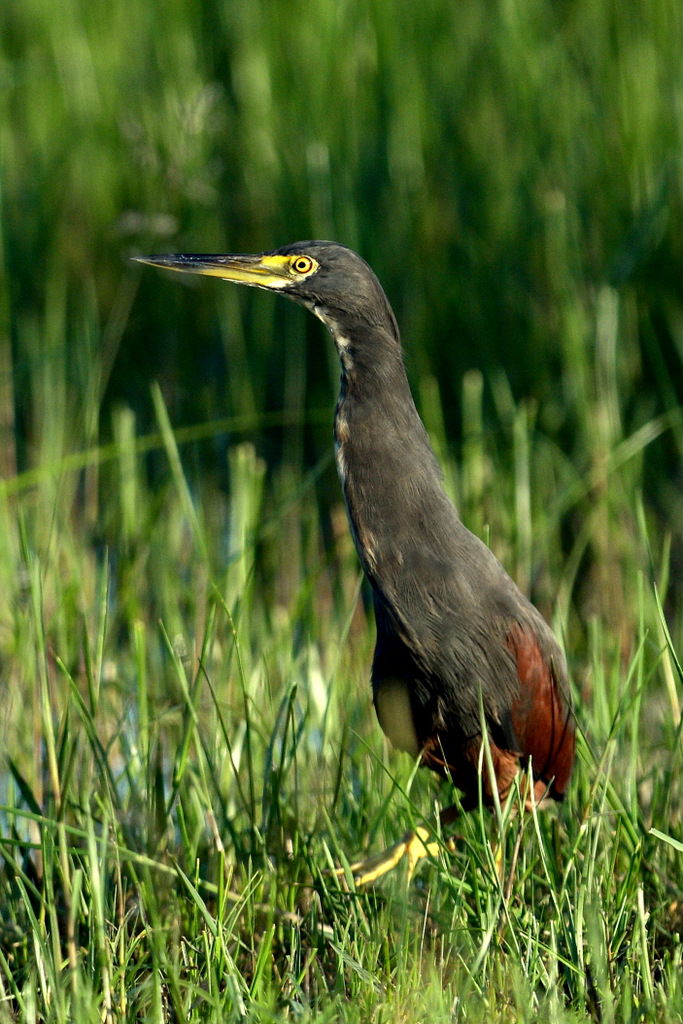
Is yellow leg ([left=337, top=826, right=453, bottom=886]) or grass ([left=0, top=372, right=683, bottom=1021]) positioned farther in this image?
yellow leg ([left=337, top=826, right=453, bottom=886])

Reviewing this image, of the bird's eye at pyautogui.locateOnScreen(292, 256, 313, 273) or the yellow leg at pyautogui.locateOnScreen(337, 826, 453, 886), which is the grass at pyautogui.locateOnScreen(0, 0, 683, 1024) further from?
the bird's eye at pyautogui.locateOnScreen(292, 256, 313, 273)

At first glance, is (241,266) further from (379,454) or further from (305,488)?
(305,488)

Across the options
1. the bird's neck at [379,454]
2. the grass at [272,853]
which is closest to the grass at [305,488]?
the grass at [272,853]

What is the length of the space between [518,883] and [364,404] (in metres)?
Result: 1.13

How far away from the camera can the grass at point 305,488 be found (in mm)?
2443

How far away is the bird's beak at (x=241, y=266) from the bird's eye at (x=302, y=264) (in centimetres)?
2

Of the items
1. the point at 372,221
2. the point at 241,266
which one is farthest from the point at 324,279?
the point at 372,221

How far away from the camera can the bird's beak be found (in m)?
2.83

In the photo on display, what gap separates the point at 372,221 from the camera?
17.0ft

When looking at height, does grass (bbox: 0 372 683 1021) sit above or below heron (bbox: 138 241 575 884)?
below

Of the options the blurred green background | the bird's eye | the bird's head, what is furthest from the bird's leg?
the blurred green background

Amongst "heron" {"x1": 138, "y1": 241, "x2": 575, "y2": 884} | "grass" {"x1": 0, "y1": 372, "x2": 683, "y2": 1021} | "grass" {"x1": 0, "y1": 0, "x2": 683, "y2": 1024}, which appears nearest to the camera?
"grass" {"x1": 0, "y1": 372, "x2": 683, "y2": 1021}

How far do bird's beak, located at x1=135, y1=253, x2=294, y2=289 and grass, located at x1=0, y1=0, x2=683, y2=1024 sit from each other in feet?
1.09

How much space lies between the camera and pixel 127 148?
19.6 ft
